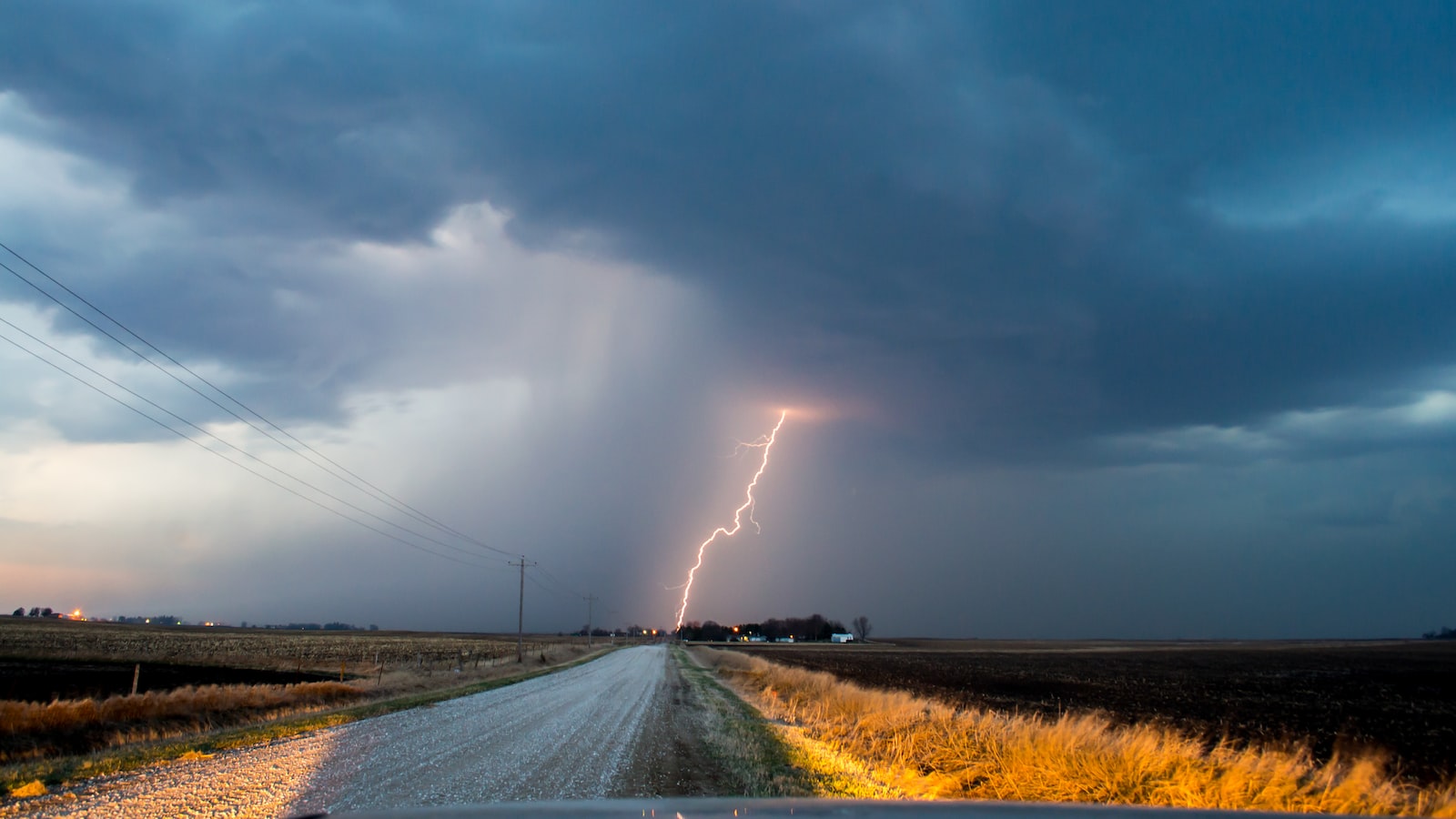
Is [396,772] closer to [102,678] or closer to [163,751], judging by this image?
[163,751]

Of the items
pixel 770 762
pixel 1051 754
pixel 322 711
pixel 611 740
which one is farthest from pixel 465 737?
pixel 1051 754

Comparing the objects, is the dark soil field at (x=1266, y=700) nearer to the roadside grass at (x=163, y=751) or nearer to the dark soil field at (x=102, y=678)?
the roadside grass at (x=163, y=751)

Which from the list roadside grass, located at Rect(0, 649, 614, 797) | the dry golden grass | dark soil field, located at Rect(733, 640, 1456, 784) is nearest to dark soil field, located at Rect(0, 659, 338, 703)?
roadside grass, located at Rect(0, 649, 614, 797)

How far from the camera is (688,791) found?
1023cm

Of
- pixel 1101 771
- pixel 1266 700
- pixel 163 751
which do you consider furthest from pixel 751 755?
pixel 1266 700

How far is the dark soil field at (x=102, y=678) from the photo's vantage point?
28.5 meters

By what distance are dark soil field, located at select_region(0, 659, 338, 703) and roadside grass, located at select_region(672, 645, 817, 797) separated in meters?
19.7

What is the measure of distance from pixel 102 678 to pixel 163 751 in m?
29.9

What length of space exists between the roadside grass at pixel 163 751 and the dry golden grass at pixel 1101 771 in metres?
10.7

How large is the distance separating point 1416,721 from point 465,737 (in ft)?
97.6

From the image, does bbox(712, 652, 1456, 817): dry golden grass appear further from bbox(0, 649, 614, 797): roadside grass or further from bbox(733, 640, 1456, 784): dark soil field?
bbox(0, 649, 614, 797): roadside grass

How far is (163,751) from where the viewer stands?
42.7 feet

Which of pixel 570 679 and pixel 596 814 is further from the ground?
pixel 596 814

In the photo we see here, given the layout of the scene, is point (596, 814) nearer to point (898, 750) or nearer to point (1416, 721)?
point (898, 750)
